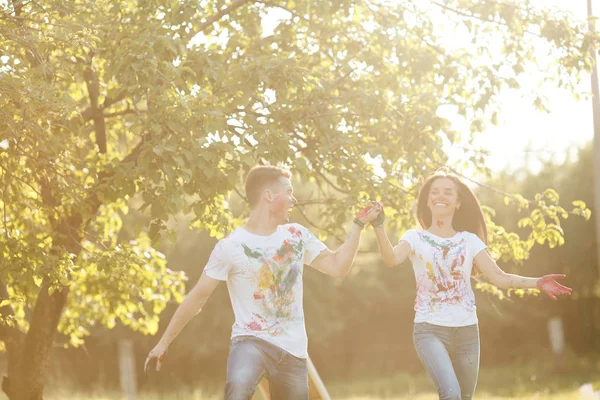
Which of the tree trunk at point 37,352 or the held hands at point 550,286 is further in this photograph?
the tree trunk at point 37,352

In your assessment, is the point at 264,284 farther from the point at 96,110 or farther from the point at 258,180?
the point at 96,110

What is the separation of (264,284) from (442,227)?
1614mm

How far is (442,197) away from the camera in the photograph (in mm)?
5996

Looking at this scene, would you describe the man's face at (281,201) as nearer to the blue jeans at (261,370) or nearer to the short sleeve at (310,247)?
the short sleeve at (310,247)

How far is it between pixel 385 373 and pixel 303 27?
18.1 meters

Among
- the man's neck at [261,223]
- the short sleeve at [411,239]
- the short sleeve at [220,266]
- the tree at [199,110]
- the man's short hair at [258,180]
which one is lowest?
the short sleeve at [220,266]

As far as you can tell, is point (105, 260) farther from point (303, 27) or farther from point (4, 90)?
point (303, 27)

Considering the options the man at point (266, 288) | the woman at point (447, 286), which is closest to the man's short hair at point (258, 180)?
the man at point (266, 288)

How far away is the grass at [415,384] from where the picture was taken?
21.1 meters

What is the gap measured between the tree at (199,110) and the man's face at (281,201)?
2.57 metres

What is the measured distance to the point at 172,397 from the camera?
78.0 ft

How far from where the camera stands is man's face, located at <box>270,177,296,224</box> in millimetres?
5176

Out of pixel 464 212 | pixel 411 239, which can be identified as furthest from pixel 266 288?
pixel 464 212

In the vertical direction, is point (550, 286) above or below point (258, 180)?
below
